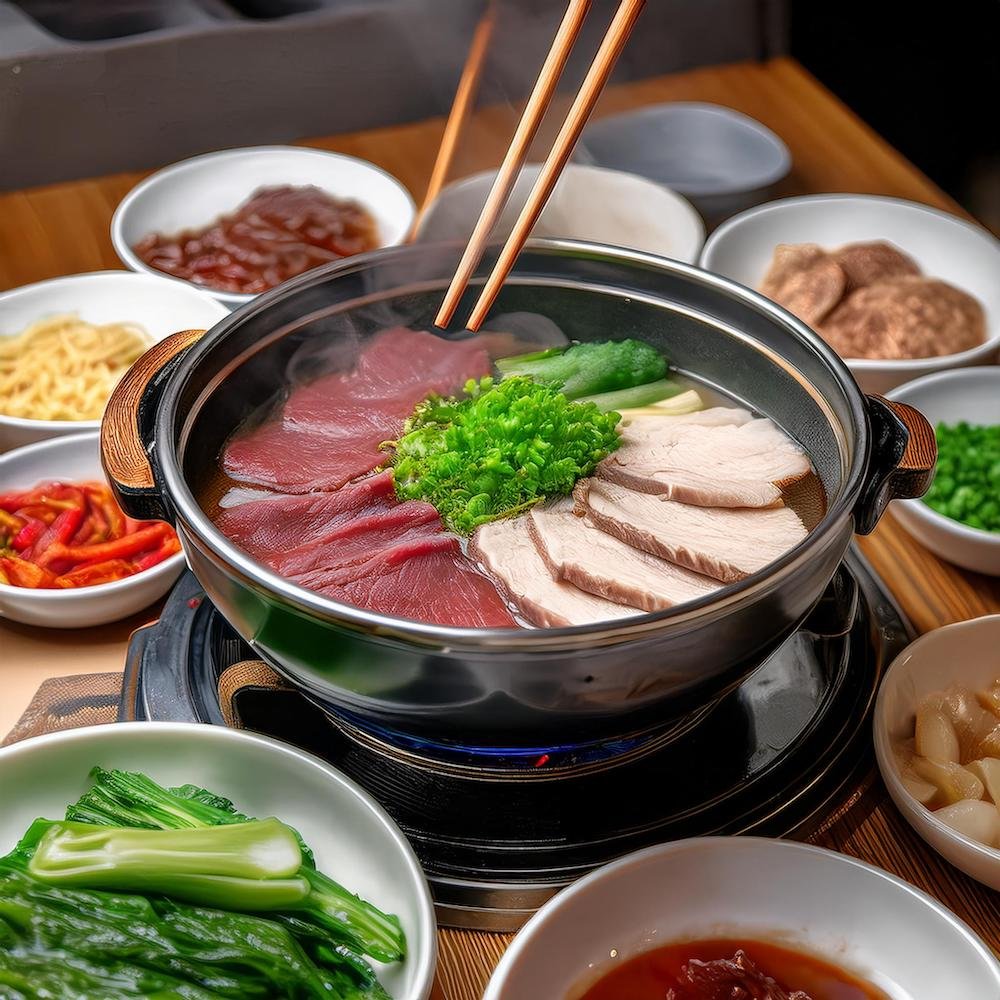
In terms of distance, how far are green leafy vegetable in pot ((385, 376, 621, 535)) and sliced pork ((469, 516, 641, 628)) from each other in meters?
0.04

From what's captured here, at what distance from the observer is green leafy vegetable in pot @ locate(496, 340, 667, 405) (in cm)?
200

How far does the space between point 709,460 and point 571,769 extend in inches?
22.8

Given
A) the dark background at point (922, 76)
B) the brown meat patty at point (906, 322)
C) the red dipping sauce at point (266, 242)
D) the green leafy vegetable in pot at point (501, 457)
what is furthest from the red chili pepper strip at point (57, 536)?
the dark background at point (922, 76)

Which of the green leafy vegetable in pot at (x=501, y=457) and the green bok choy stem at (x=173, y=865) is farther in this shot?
the green leafy vegetable in pot at (x=501, y=457)

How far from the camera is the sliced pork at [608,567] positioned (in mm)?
1522

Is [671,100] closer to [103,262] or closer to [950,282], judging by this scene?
[950,282]

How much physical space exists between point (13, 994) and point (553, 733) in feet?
2.11

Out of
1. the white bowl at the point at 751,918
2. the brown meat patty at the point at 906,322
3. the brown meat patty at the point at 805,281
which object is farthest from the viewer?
the brown meat patty at the point at 805,281

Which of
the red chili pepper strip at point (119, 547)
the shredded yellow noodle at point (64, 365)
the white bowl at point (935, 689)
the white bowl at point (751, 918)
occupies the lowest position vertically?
the shredded yellow noodle at point (64, 365)

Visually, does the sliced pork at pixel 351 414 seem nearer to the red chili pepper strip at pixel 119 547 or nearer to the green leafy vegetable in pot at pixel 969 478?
the red chili pepper strip at pixel 119 547

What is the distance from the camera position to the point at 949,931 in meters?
1.32

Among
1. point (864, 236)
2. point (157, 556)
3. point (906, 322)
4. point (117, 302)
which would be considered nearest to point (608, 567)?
point (157, 556)

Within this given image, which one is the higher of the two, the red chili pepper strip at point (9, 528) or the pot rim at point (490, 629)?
the pot rim at point (490, 629)

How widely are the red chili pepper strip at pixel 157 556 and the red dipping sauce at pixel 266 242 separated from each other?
925 mm
